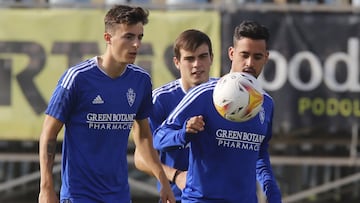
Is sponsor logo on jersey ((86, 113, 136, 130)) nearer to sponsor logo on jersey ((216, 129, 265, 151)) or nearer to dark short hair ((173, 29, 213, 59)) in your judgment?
sponsor logo on jersey ((216, 129, 265, 151))

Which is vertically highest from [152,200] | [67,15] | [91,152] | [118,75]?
[67,15]

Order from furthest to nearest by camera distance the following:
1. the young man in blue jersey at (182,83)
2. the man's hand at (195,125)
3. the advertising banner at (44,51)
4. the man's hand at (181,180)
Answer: the advertising banner at (44,51)
the young man in blue jersey at (182,83)
the man's hand at (181,180)
the man's hand at (195,125)

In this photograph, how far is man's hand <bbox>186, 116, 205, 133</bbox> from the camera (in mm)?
6867

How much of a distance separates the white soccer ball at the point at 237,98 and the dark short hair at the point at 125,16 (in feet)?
2.64

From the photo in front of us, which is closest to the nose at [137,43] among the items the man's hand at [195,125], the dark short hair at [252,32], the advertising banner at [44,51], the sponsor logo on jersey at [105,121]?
the sponsor logo on jersey at [105,121]

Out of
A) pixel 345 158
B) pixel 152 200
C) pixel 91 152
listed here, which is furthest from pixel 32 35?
pixel 91 152

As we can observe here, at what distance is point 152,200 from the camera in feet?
47.8

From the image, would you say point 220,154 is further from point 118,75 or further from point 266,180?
point 118,75

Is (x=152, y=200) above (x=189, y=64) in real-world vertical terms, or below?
below

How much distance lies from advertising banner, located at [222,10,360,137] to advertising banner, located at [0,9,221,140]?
850 millimetres

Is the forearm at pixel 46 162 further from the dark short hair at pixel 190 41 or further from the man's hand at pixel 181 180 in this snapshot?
the dark short hair at pixel 190 41

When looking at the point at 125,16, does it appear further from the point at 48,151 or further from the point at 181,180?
the point at 181,180

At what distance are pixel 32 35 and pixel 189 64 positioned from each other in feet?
17.1

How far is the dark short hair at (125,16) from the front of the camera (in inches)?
293
